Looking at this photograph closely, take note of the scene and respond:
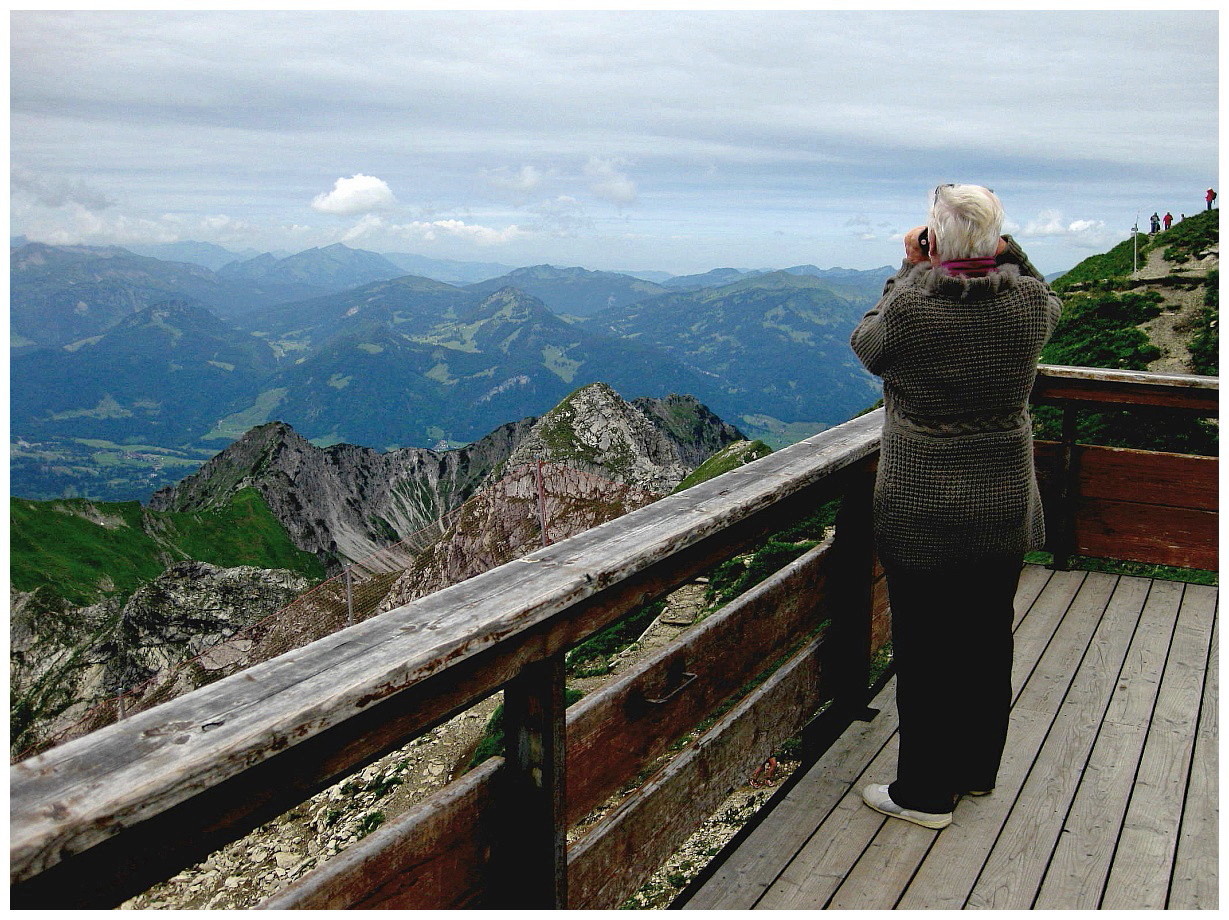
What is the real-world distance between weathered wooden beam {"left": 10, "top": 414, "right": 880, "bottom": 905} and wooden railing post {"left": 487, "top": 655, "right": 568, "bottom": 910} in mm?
127

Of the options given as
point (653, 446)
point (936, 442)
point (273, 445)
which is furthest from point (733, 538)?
point (273, 445)

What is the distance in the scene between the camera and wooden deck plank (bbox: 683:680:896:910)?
3.01 meters

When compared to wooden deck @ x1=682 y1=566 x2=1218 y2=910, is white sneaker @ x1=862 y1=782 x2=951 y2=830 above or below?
above

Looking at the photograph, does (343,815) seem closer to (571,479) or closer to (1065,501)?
(1065,501)

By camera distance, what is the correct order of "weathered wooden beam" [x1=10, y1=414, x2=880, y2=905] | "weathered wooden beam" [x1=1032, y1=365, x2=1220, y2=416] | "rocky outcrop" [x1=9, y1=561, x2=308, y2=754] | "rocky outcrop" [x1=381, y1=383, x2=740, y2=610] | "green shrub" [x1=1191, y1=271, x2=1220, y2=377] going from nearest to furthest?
"weathered wooden beam" [x1=10, y1=414, x2=880, y2=905] < "weathered wooden beam" [x1=1032, y1=365, x2=1220, y2=416] < "green shrub" [x1=1191, y1=271, x2=1220, y2=377] < "rocky outcrop" [x1=381, y1=383, x2=740, y2=610] < "rocky outcrop" [x1=9, y1=561, x2=308, y2=754]

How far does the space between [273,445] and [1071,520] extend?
7397 cm

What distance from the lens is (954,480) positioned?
9.78ft

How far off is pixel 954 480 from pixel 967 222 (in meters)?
0.75

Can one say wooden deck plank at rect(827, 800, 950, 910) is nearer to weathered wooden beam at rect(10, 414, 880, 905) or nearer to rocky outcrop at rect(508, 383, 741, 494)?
weathered wooden beam at rect(10, 414, 880, 905)

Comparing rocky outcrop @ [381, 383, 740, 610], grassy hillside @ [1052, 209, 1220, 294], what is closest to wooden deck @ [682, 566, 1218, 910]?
rocky outcrop @ [381, 383, 740, 610]

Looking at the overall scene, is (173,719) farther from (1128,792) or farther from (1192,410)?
(1192,410)

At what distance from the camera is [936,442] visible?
9.74 feet

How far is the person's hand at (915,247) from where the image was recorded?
293cm

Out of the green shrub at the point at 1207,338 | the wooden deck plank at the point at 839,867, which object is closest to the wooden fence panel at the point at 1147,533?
the wooden deck plank at the point at 839,867
